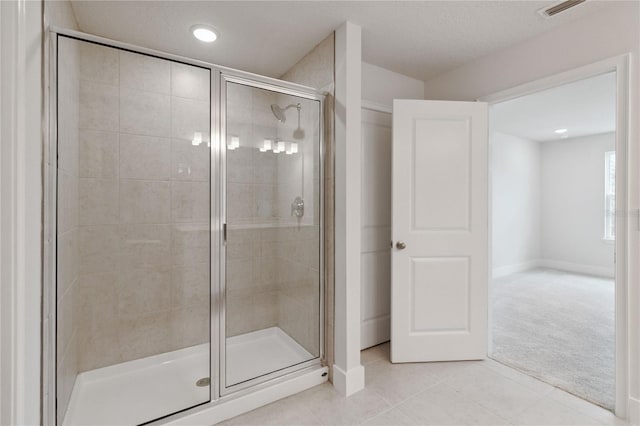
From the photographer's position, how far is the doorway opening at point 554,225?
2.91 meters

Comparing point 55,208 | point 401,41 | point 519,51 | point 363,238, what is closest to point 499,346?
point 363,238

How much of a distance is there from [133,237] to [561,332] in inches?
156

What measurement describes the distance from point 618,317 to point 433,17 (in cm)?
218

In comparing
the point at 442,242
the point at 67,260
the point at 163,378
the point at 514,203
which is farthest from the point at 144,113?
the point at 514,203

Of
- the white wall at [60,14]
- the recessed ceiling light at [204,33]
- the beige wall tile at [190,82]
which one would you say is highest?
the recessed ceiling light at [204,33]

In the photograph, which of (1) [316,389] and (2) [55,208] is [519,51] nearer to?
(1) [316,389]

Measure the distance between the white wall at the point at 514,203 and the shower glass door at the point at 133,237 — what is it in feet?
15.9

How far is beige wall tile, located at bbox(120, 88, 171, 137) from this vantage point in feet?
6.67

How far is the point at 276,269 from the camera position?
2.42 m

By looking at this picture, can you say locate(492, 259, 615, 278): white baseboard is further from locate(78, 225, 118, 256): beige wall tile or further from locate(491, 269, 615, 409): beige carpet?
locate(78, 225, 118, 256): beige wall tile

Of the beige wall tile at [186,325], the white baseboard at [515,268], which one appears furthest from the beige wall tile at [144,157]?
the white baseboard at [515,268]

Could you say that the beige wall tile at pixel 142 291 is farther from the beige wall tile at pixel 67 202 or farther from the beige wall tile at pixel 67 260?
the beige wall tile at pixel 67 202

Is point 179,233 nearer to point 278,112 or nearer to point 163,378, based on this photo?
point 163,378

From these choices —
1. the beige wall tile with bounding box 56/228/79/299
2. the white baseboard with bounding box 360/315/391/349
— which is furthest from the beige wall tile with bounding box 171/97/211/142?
the white baseboard with bounding box 360/315/391/349
